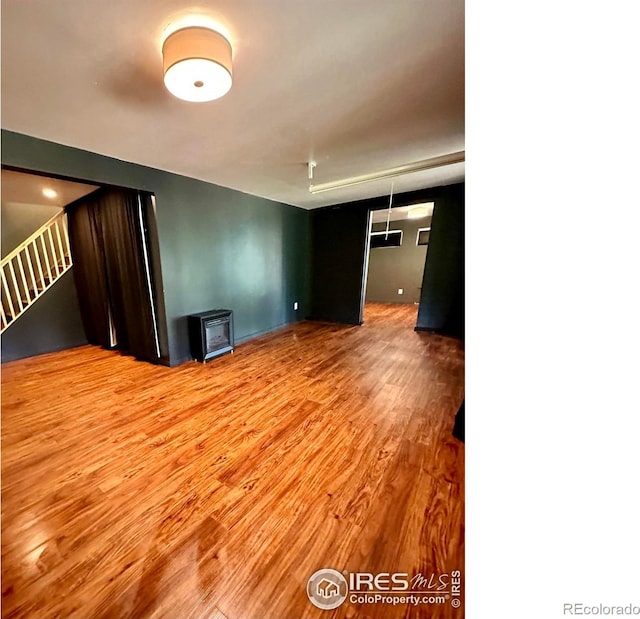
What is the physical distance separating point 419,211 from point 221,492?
6.74m

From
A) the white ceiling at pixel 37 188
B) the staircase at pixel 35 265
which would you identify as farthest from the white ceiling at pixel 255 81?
the staircase at pixel 35 265

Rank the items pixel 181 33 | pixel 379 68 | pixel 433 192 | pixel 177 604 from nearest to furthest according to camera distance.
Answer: pixel 177 604, pixel 181 33, pixel 379 68, pixel 433 192

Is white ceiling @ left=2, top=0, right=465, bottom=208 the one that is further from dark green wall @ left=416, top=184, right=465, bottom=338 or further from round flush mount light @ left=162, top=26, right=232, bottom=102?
dark green wall @ left=416, top=184, right=465, bottom=338

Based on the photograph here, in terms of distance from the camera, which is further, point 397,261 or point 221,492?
point 397,261

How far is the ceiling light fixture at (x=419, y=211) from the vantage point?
5.87 meters

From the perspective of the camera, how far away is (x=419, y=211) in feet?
20.7

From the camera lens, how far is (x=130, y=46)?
124 cm

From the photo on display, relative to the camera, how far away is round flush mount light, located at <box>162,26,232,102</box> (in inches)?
44.6

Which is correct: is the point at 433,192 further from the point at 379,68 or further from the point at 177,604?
the point at 177,604

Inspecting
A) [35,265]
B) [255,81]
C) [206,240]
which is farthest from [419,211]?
[35,265]

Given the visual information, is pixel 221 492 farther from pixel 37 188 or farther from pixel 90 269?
pixel 37 188

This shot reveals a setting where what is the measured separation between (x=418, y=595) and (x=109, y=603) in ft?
3.78
